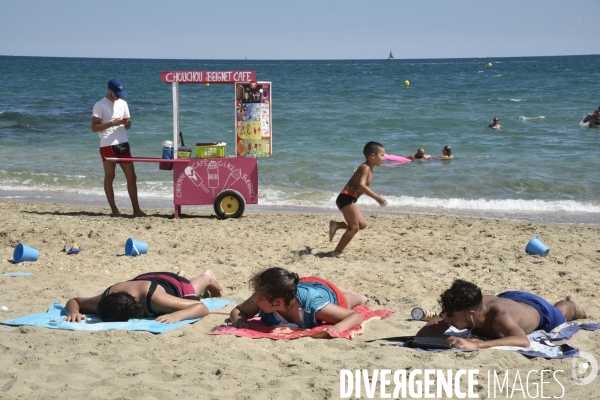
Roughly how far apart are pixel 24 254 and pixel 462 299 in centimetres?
417

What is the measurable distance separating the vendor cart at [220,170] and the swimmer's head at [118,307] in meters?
3.85

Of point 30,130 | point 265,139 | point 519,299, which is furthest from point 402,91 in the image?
point 519,299

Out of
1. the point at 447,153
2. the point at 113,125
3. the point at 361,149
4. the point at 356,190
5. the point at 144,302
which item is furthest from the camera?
the point at 361,149

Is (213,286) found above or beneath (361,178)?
beneath

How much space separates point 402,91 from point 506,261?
1048 inches

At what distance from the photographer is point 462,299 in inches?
174

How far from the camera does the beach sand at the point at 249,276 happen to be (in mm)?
3920

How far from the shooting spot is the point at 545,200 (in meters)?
11.0

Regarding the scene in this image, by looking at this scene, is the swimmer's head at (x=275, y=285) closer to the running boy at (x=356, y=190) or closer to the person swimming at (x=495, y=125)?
the running boy at (x=356, y=190)

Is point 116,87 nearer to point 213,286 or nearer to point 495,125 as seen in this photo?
point 213,286

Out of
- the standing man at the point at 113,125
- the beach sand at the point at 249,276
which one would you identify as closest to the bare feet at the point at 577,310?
the beach sand at the point at 249,276

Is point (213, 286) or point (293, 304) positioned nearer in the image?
point (293, 304)

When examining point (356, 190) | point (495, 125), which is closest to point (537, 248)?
point (356, 190)

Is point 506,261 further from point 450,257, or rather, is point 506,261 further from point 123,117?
point 123,117
